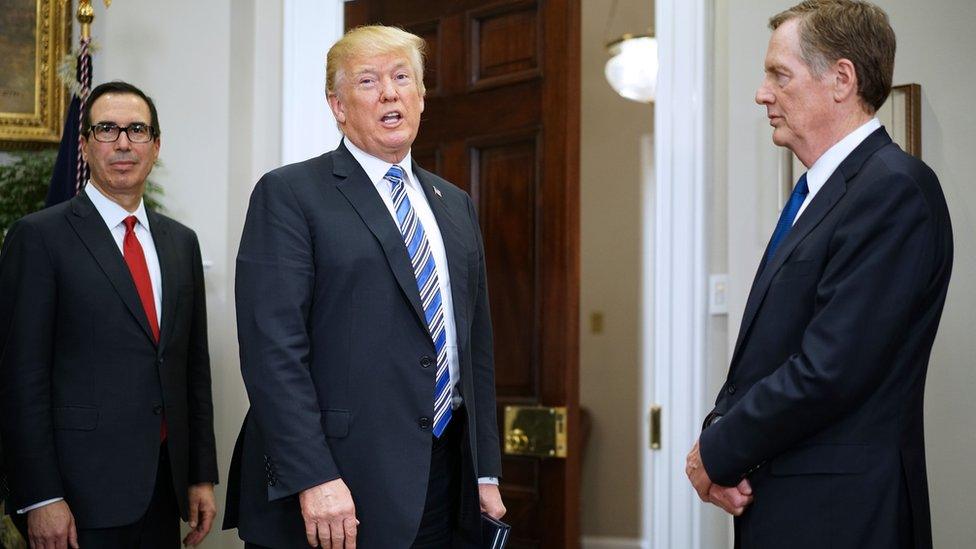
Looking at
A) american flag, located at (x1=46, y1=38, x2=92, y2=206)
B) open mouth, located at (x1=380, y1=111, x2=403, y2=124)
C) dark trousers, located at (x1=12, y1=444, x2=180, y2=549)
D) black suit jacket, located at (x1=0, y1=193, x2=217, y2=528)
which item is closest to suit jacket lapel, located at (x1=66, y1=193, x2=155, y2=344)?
black suit jacket, located at (x1=0, y1=193, x2=217, y2=528)

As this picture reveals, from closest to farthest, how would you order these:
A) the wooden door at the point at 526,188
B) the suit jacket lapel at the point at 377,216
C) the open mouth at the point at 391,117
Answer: the suit jacket lapel at the point at 377,216
the open mouth at the point at 391,117
the wooden door at the point at 526,188

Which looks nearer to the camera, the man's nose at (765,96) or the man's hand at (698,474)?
the man's hand at (698,474)

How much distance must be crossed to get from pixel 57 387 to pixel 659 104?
72.1 inches

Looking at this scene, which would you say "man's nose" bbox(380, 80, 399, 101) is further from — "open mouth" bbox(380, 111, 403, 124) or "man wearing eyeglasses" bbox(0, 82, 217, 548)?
"man wearing eyeglasses" bbox(0, 82, 217, 548)

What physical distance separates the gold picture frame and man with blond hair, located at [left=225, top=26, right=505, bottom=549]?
2.05m

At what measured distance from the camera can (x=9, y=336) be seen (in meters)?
2.57

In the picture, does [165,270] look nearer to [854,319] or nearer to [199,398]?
[199,398]

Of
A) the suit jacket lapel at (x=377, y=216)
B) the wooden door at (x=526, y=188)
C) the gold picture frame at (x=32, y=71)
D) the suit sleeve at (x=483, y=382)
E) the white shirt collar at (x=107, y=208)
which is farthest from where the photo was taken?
the gold picture frame at (x=32, y=71)

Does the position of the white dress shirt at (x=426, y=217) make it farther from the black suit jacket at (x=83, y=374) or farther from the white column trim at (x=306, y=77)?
the white column trim at (x=306, y=77)

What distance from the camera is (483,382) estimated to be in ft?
7.94

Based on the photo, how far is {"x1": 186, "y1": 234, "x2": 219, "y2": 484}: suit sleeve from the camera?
9.39ft

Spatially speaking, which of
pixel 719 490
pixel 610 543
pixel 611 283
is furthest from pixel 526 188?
pixel 610 543

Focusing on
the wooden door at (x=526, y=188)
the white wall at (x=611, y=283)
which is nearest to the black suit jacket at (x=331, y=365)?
the wooden door at (x=526, y=188)

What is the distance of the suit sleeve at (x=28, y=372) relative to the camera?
2490mm
